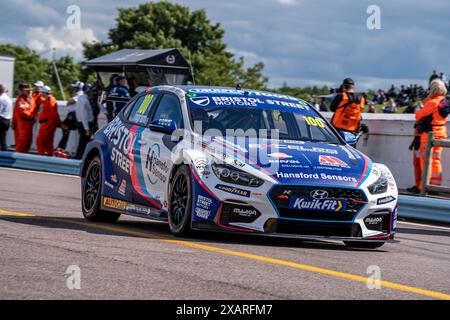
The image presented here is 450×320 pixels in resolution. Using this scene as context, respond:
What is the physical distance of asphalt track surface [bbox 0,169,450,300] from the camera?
6.79 meters

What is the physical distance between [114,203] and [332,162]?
261cm

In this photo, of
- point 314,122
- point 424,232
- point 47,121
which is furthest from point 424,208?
point 47,121

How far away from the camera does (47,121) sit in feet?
Result: 83.7

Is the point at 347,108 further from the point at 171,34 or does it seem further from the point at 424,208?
the point at 171,34

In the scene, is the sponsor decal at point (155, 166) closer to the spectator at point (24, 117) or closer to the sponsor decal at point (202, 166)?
the sponsor decal at point (202, 166)

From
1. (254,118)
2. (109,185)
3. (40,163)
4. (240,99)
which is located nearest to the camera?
(254,118)

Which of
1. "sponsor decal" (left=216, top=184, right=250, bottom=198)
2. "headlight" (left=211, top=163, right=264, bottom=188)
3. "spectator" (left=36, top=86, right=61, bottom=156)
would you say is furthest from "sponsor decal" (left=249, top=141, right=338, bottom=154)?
"spectator" (left=36, top=86, right=61, bottom=156)

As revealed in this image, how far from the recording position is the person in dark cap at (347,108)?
709 inches

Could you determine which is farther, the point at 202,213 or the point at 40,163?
the point at 40,163

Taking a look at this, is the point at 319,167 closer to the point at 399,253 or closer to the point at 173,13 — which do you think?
the point at 399,253

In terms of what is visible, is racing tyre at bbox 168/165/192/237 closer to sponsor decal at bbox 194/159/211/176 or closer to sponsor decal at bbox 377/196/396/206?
sponsor decal at bbox 194/159/211/176
